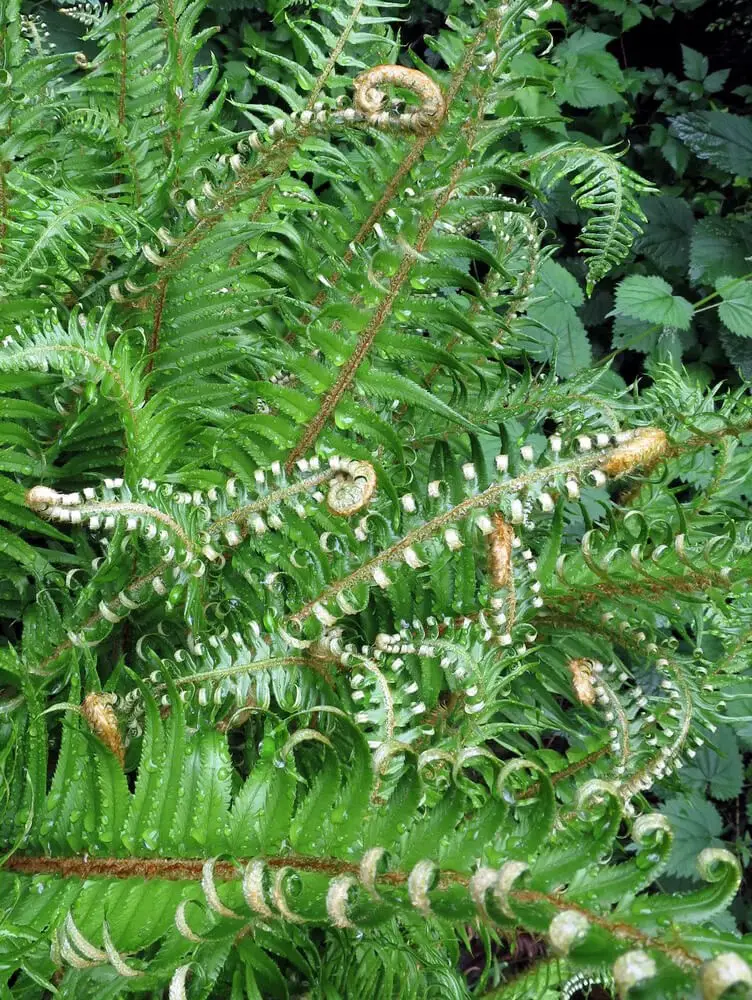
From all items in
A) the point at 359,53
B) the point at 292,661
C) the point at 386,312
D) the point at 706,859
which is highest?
the point at 359,53

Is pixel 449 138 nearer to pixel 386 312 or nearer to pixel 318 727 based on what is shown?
pixel 386 312

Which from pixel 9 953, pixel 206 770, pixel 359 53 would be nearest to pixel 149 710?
pixel 206 770

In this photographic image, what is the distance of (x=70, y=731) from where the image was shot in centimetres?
88

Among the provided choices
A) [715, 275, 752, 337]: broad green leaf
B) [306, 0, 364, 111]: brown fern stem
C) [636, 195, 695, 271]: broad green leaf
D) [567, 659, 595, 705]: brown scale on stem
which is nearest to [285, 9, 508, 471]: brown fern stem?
[306, 0, 364, 111]: brown fern stem

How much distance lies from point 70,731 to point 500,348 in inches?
32.0

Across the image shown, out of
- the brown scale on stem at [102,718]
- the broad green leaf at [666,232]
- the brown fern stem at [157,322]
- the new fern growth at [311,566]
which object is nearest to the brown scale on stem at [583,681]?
the new fern growth at [311,566]

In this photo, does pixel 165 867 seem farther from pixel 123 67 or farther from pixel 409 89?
pixel 123 67

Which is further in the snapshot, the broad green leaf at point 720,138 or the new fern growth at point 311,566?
the broad green leaf at point 720,138

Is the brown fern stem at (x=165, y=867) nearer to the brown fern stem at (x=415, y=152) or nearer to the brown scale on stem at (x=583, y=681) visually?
the brown scale on stem at (x=583, y=681)

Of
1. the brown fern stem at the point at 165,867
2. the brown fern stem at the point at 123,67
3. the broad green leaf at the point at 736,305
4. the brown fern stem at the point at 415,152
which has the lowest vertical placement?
the broad green leaf at the point at 736,305

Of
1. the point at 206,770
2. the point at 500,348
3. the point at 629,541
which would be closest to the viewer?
the point at 206,770

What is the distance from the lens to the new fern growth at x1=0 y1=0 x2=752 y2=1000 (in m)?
0.71

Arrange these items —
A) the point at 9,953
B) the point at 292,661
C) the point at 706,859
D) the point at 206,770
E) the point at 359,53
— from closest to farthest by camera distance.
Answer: the point at 706,859 < the point at 9,953 < the point at 206,770 < the point at 292,661 < the point at 359,53

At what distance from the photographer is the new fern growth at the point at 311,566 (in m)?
0.71
